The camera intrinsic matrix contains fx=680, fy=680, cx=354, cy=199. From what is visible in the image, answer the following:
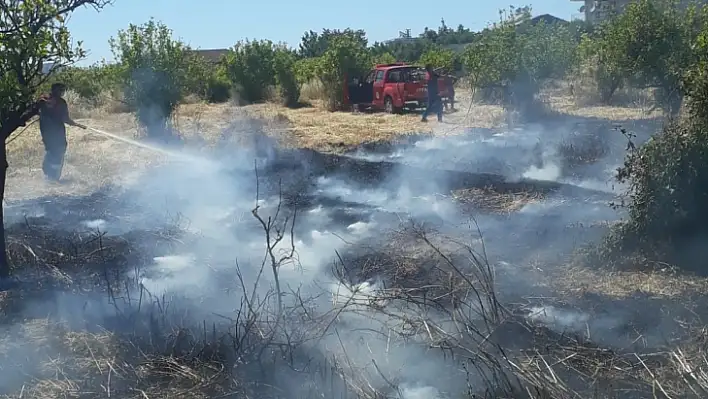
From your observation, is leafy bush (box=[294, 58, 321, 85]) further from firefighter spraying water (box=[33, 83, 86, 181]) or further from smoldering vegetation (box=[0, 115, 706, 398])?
smoldering vegetation (box=[0, 115, 706, 398])

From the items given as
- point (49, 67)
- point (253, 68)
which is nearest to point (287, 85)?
point (253, 68)

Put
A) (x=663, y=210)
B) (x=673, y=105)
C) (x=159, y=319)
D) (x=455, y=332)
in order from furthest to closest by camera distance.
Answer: (x=673, y=105), (x=663, y=210), (x=159, y=319), (x=455, y=332)

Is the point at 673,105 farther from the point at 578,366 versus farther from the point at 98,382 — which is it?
the point at 98,382

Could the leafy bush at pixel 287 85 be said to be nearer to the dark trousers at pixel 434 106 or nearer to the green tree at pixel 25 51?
the dark trousers at pixel 434 106

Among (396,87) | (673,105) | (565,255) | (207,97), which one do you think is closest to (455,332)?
(565,255)

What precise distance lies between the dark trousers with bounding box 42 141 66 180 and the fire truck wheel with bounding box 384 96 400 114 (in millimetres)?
9998

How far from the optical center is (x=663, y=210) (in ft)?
18.8

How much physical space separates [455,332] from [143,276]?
3022mm

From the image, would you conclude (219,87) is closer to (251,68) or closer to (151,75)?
(251,68)

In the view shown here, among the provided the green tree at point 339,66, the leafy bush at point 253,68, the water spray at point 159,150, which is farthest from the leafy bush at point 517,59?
the leafy bush at point 253,68

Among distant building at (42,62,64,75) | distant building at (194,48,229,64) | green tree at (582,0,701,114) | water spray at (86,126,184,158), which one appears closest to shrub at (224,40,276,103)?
distant building at (194,48,229,64)

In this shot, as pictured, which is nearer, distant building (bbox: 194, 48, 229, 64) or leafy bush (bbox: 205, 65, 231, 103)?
leafy bush (bbox: 205, 65, 231, 103)

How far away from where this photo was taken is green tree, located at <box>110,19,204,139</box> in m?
14.7

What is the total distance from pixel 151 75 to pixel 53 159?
178 inches
